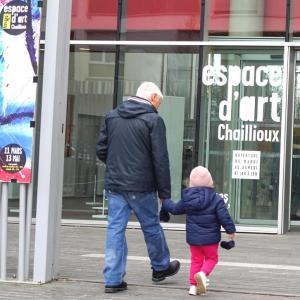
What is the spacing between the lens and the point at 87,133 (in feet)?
42.5

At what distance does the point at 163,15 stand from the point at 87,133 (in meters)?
2.61

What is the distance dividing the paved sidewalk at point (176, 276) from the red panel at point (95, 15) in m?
4.11

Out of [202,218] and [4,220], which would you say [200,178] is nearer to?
[202,218]

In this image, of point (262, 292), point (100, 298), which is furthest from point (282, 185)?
point (100, 298)

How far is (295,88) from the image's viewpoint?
1269 cm

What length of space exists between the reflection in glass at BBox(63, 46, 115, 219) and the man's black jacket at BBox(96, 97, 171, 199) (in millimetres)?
6325

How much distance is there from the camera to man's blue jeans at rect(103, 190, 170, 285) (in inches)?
255

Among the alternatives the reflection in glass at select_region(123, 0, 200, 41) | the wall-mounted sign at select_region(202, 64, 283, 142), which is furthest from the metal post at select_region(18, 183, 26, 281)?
the reflection in glass at select_region(123, 0, 200, 41)

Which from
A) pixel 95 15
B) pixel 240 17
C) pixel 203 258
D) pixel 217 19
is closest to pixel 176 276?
pixel 203 258

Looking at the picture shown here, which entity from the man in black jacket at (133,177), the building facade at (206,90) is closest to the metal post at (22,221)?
the man in black jacket at (133,177)

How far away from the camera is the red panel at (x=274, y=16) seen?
40.4 feet

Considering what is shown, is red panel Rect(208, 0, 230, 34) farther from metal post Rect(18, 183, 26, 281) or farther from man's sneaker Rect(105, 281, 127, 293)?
man's sneaker Rect(105, 281, 127, 293)

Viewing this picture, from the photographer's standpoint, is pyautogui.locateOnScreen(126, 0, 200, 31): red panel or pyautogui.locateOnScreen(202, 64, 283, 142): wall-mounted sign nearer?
Result: pyautogui.locateOnScreen(202, 64, 283, 142): wall-mounted sign

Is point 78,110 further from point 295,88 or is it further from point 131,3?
point 295,88
